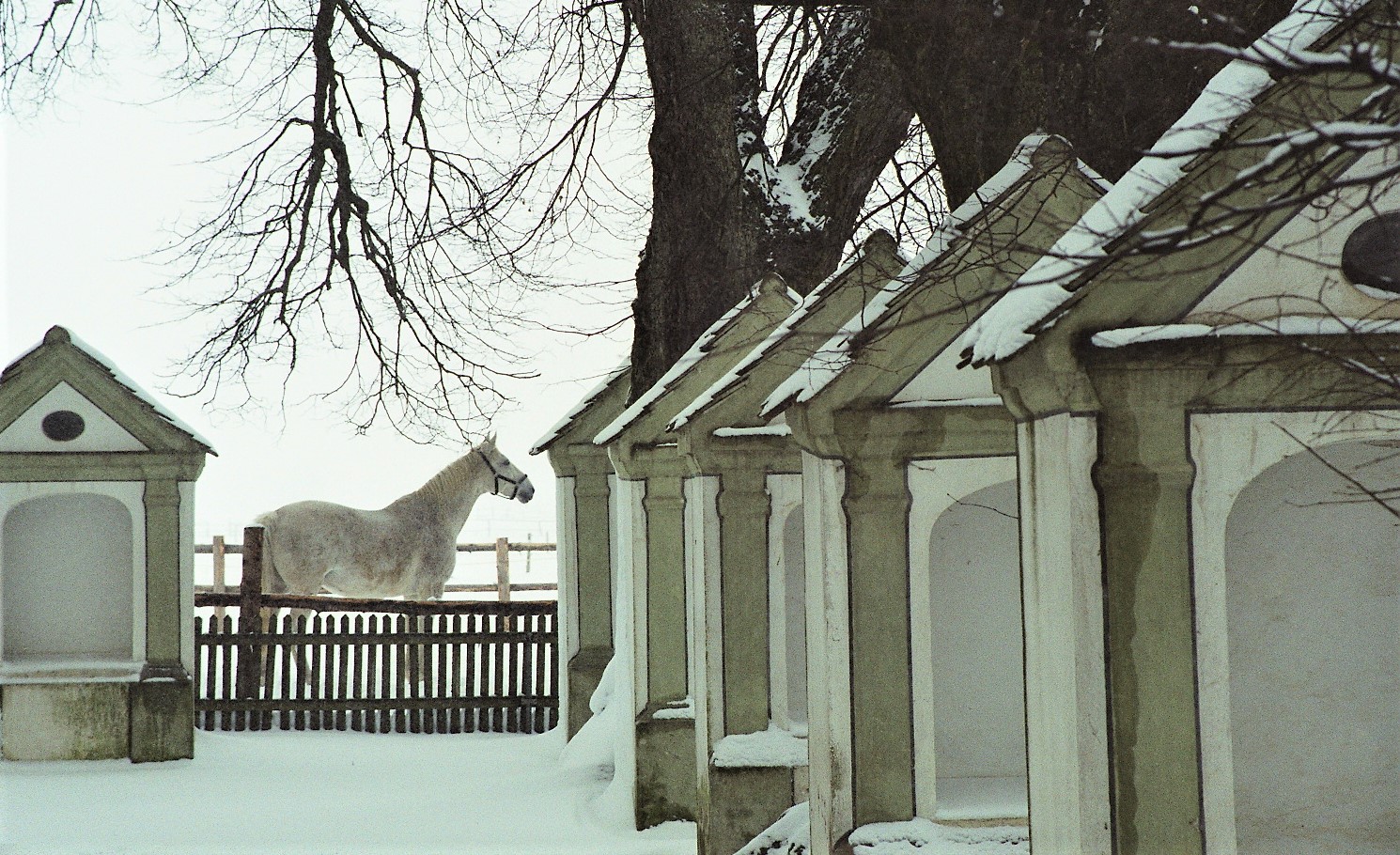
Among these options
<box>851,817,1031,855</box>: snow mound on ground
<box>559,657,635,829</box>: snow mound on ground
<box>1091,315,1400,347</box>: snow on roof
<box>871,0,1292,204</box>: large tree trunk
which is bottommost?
<box>559,657,635,829</box>: snow mound on ground

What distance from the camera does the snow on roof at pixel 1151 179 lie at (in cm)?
387

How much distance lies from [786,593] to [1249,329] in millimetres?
4464

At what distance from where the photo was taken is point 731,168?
12.3m

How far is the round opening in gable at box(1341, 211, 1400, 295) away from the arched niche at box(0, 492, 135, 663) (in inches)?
472

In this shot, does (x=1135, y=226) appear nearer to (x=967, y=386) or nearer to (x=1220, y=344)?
(x=1220, y=344)

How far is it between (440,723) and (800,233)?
→ 24.2 ft

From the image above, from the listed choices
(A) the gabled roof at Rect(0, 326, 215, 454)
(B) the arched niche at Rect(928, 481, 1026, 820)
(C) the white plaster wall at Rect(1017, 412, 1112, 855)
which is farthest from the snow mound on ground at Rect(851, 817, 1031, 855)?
(A) the gabled roof at Rect(0, 326, 215, 454)

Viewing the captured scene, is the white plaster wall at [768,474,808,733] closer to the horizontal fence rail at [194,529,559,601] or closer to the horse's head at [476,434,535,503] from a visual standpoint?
the horse's head at [476,434,535,503]

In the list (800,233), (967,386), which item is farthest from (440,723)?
(967,386)

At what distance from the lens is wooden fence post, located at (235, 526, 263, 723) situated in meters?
16.2

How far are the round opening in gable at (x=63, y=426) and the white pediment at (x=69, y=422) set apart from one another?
1 cm

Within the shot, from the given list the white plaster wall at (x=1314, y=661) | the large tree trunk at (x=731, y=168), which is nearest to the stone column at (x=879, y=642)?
the white plaster wall at (x=1314, y=661)

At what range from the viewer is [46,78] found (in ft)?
49.8

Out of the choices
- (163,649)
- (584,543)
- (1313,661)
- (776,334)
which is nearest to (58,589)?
(163,649)
